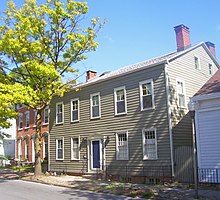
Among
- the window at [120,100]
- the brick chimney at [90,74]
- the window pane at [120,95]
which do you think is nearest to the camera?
the window at [120,100]

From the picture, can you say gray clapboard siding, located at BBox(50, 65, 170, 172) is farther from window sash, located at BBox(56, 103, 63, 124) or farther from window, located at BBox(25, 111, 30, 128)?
window, located at BBox(25, 111, 30, 128)

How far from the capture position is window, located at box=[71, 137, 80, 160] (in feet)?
74.0

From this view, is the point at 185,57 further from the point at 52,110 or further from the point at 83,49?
the point at 52,110

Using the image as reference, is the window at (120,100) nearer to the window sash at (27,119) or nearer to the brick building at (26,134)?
the brick building at (26,134)

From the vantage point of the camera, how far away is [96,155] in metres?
20.9

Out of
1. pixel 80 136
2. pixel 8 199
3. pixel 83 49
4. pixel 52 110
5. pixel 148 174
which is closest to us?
pixel 8 199

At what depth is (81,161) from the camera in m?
21.9

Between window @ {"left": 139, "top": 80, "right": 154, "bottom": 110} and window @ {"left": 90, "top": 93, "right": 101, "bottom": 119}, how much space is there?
4117 mm

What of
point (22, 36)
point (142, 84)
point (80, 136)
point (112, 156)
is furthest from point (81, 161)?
point (22, 36)

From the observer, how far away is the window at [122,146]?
61.4 ft

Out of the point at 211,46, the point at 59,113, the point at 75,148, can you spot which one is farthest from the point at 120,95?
the point at 211,46

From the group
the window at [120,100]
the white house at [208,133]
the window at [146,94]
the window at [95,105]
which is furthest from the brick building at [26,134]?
the white house at [208,133]

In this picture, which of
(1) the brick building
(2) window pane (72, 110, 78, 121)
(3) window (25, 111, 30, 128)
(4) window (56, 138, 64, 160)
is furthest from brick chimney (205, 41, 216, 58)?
(3) window (25, 111, 30, 128)

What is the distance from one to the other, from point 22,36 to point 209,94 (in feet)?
41.1
